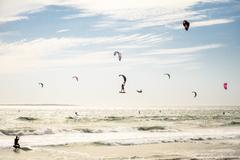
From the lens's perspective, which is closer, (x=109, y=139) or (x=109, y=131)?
(x=109, y=139)

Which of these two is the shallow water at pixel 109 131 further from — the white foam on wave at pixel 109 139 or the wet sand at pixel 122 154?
the wet sand at pixel 122 154

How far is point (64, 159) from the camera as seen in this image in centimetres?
2039

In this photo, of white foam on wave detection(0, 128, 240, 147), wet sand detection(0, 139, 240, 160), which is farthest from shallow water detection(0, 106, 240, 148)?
wet sand detection(0, 139, 240, 160)

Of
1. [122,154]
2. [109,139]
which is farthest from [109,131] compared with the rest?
[122,154]

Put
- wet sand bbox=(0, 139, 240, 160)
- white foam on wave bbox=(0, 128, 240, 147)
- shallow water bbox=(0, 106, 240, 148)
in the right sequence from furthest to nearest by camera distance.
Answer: shallow water bbox=(0, 106, 240, 148)
white foam on wave bbox=(0, 128, 240, 147)
wet sand bbox=(0, 139, 240, 160)

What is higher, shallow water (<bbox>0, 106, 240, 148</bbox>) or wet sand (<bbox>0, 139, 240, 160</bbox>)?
shallow water (<bbox>0, 106, 240, 148</bbox>)

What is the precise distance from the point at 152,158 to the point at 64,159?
4843 millimetres

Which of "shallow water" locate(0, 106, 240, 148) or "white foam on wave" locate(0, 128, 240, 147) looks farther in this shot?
"shallow water" locate(0, 106, 240, 148)

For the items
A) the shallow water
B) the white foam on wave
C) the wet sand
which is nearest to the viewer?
the wet sand

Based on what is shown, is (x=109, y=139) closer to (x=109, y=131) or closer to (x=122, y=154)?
(x=122, y=154)

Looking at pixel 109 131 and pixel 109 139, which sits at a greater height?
pixel 109 131

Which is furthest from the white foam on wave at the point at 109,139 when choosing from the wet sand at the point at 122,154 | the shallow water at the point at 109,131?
the wet sand at the point at 122,154

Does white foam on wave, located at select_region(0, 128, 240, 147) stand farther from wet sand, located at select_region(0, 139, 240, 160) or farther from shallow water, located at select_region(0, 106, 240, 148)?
wet sand, located at select_region(0, 139, 240, 160)

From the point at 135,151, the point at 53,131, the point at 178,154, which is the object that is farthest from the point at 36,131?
the point at 178,154
